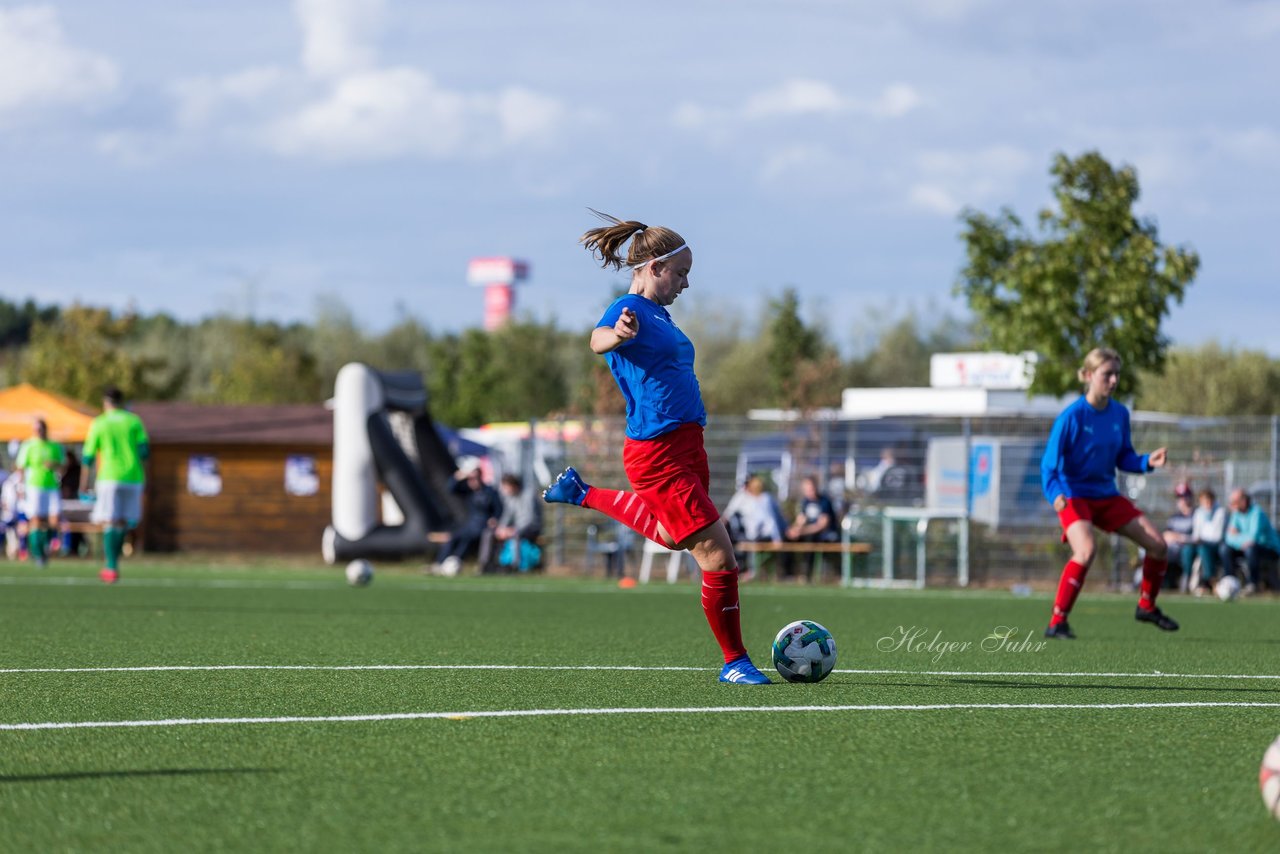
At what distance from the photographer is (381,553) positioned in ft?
91.8

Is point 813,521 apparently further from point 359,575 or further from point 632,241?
point 632,241

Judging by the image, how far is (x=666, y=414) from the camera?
7.39 meters

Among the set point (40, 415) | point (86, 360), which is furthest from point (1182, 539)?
point (86, 360)

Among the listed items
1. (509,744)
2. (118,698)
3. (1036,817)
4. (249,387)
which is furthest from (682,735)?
(249,387)

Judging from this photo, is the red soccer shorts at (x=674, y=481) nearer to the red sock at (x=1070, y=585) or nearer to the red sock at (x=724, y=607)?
the red sock at (x=724, y=607)

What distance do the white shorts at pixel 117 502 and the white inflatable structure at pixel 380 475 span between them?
1014cm

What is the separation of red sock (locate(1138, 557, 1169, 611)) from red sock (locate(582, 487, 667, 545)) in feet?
16.8

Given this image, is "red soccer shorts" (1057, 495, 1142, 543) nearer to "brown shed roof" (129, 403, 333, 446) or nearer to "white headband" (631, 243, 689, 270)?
"white headband" (631, 243, 689, 270)

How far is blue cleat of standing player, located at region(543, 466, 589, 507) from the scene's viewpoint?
25.2ft

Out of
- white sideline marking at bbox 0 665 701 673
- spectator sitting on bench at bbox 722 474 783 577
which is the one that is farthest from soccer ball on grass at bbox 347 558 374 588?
white sideline marking at bbox 0 665 701 673

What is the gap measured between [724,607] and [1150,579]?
519 cm

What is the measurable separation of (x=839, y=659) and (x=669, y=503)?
2310 millimetres

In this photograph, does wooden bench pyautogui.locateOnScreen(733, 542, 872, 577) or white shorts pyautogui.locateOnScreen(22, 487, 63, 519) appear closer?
white shorts pyautogui.locateOnScreen(22, 487, 63, 519)

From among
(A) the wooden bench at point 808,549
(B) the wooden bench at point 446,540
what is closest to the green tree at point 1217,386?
(B) the wooden bench at point 446,540
